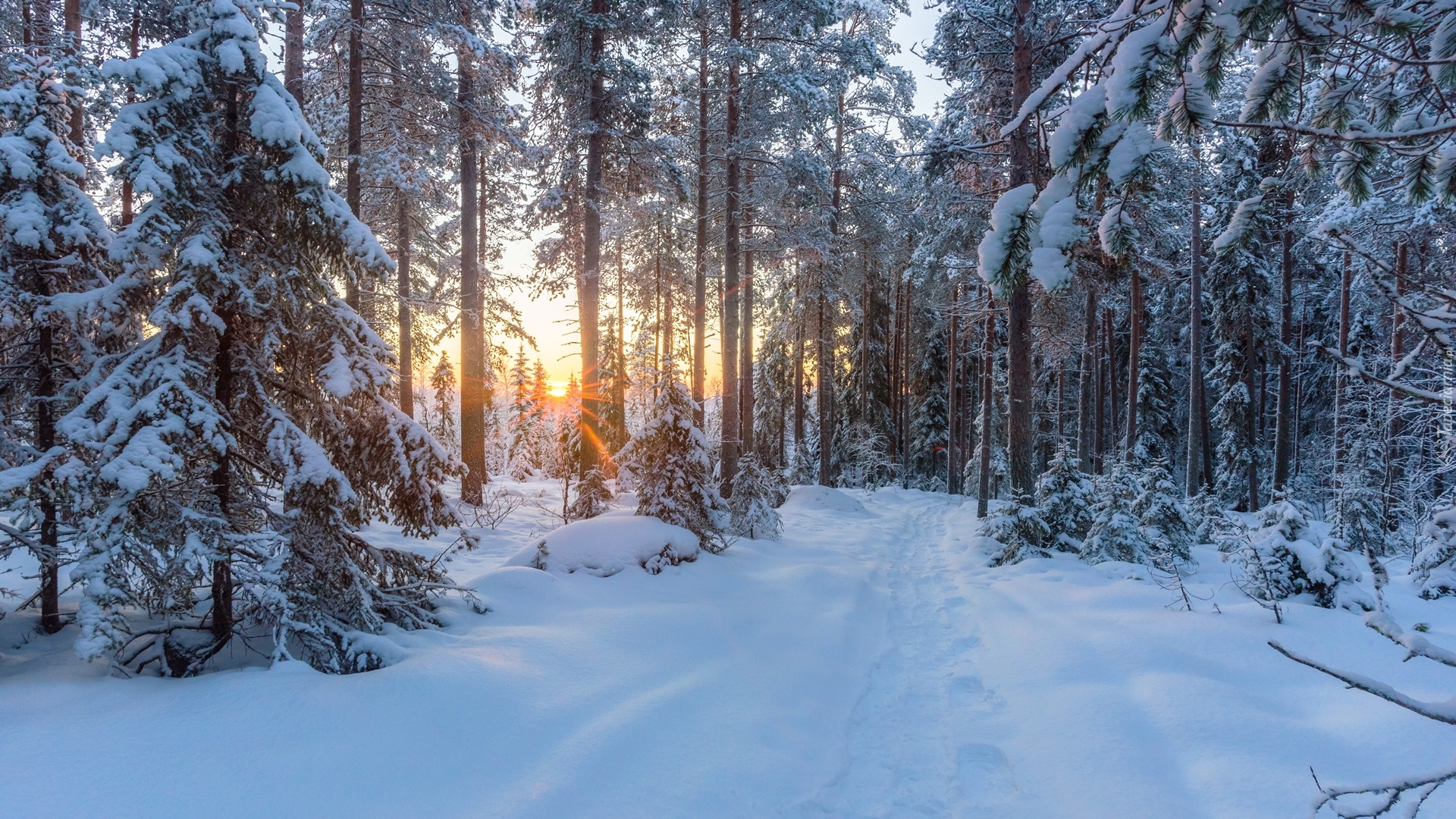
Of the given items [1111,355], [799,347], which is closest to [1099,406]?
[1111,355]

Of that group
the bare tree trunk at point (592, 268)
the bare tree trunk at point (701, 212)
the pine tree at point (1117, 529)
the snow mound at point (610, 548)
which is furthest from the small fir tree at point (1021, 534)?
the bare tree trunk at point (592, 268)

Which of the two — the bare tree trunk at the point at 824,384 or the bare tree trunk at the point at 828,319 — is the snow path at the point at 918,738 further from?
the bare tree trunk at the point at 824,384

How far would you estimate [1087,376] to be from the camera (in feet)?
62.6

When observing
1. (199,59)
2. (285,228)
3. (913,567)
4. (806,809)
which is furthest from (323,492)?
(913,567)

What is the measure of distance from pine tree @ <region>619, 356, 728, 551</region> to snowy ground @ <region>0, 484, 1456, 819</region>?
193cm

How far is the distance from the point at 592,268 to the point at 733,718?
8.60m

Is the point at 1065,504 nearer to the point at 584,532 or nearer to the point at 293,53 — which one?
the point at 584,532

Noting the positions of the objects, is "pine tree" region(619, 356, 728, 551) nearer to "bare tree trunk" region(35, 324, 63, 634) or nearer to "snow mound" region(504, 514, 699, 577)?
"snow mound" region(504, 514, 699, 577)

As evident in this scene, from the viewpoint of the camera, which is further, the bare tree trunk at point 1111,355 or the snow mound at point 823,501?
the bare tree trunk at point 1111,355

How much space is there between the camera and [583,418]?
11.2 meters

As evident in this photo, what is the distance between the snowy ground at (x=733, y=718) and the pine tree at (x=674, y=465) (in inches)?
76.1

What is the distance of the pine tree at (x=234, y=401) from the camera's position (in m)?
3.72

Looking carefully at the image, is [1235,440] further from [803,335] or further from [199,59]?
[199,59]

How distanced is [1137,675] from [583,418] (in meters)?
8.73
